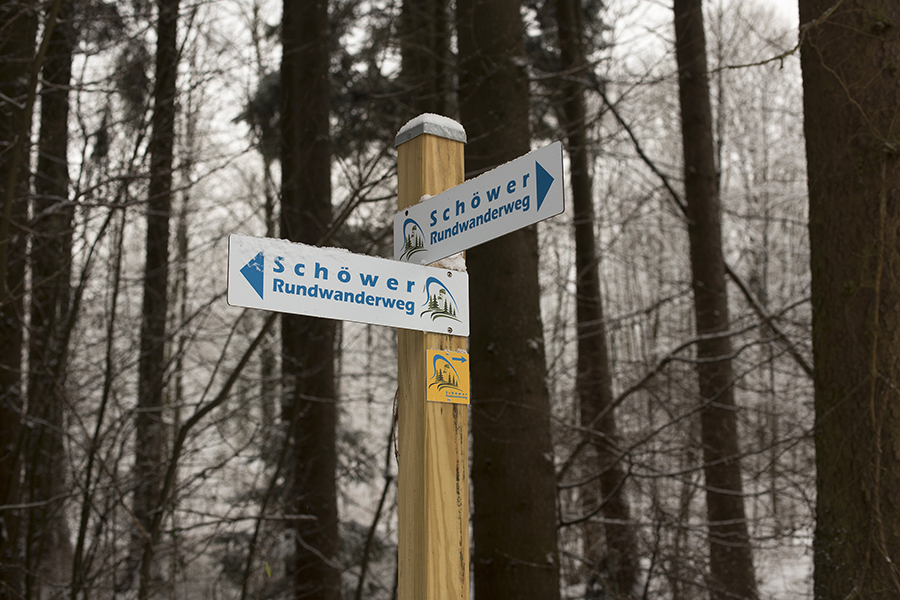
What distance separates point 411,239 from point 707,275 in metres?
6.16

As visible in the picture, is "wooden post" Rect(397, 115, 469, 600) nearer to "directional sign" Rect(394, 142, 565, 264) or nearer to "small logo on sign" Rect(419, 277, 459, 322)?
"small logo on sign" Rect(419, 277, 459, 322)

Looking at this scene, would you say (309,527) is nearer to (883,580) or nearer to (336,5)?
(883,580)

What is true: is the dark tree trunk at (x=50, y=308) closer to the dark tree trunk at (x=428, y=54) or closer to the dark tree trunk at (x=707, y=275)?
the dark tree trunk at (x=428, y=54)

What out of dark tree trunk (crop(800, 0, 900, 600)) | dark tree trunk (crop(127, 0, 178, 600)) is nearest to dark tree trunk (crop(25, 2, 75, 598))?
dark tree trunk (crop(127, 0, 178, 600))

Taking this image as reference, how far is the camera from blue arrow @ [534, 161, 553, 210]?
203 cm

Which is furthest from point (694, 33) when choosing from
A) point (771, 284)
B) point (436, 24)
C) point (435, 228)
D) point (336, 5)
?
point (771, 284)

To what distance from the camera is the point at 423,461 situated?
210 cm

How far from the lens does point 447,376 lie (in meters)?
2.18

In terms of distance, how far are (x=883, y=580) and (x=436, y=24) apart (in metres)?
6.18

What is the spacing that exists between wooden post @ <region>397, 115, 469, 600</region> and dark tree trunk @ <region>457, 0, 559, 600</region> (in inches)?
86.6

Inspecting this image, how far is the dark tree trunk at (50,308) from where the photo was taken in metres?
4.73

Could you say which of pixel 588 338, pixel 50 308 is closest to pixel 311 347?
pixel 50 308

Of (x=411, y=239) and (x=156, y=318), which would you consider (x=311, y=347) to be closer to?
(x=156, y=318)

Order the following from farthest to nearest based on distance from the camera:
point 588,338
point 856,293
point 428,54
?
point 588,338
point 428,54
point 856,293
